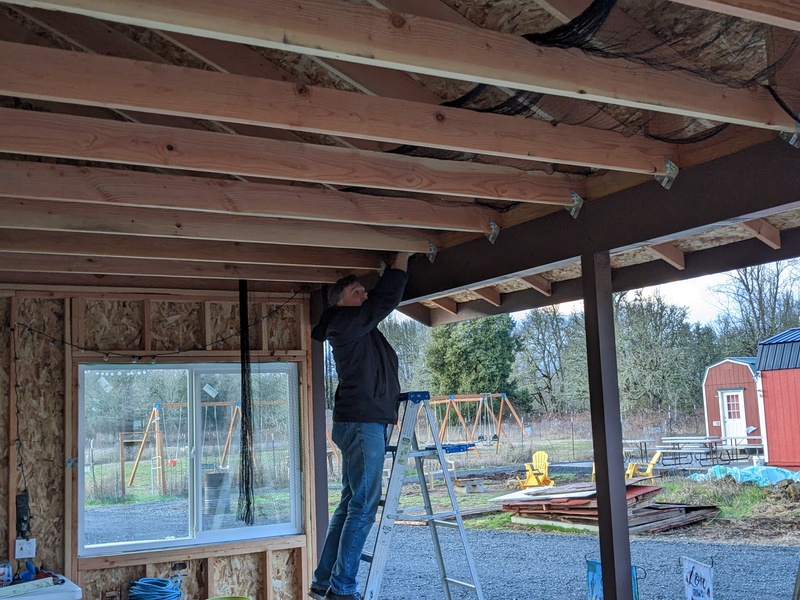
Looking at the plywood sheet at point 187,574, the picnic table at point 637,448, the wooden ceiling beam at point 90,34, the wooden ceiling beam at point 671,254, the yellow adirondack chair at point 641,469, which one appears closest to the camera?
the wooden ceiling beam at point 90,34

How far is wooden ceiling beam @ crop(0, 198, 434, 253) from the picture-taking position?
12.9 feet

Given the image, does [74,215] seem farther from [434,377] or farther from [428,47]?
[434,377]

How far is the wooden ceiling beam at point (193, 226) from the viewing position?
12.9 feet

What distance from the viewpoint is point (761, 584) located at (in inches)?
283

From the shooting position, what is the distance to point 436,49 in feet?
7.34

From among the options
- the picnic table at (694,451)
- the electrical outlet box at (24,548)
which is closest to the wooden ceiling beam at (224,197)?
the electrical outlet box at (24,548)

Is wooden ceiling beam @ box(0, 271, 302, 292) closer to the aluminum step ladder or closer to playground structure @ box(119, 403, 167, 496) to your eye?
playground structure @ box(119, 403, 167, 496)

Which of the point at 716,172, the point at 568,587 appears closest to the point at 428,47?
the point at 716,172

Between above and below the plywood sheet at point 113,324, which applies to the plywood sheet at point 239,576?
below

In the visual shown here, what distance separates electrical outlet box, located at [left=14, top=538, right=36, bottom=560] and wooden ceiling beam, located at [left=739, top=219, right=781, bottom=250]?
5178mm

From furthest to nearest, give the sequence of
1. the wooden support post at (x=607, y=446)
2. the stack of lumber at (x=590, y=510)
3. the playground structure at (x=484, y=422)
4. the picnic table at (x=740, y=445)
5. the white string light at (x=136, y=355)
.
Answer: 1. the playground structure at (x=484, y=422)
2. the picnic table at (x=740, y=445)
3. the stack of lumber at (x=590, y=510)
4. the white string light at (x=136, y=355)
5. the wooden support post at (x=607, y=446)

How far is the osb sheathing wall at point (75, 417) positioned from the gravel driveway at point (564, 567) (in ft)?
5.93

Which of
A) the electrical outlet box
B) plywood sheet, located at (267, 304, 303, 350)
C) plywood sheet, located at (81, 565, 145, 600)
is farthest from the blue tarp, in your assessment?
the electrical outlet box

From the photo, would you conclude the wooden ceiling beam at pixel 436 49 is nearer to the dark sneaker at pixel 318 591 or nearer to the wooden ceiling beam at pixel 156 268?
the dark sneaker at pixel 318 591
